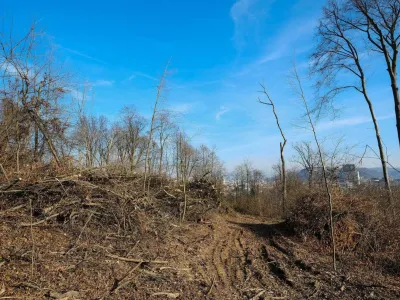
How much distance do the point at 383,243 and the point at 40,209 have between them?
32.4 ft

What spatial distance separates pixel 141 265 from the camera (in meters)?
6.83

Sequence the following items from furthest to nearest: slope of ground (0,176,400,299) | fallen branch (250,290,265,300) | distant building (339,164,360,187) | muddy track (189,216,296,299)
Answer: distant building (339,164,360,187), muddy track (189,216,296,299), fallen branch (250,290,265,300), slope of ground (0,176,400,299)

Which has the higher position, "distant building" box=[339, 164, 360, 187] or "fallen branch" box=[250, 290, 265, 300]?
"distant building" box=[339, 164, 360, 187]

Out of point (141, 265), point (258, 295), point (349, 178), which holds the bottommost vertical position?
point (258, 295)

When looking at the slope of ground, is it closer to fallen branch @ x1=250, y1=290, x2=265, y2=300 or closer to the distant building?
fallen branch @ x1=250, y1=290, x2=265, y2=300

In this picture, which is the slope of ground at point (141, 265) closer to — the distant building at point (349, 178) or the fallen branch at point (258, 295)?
the fallen branch at point (258, 295)

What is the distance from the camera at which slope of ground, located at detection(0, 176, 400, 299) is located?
17.9 ft

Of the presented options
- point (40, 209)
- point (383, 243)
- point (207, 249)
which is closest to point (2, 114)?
point (40, 209)

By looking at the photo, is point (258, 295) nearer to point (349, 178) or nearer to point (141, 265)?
point (141, 265)

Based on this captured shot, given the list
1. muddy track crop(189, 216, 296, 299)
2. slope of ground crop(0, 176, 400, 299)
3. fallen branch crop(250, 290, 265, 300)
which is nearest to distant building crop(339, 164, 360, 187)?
slope of ground crop(0, 176, 400, 299)

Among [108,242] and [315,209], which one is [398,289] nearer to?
[315,209]

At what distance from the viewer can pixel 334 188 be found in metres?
12.1

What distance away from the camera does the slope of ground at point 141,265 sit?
545 cm

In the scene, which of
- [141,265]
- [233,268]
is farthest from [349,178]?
[141,265]
